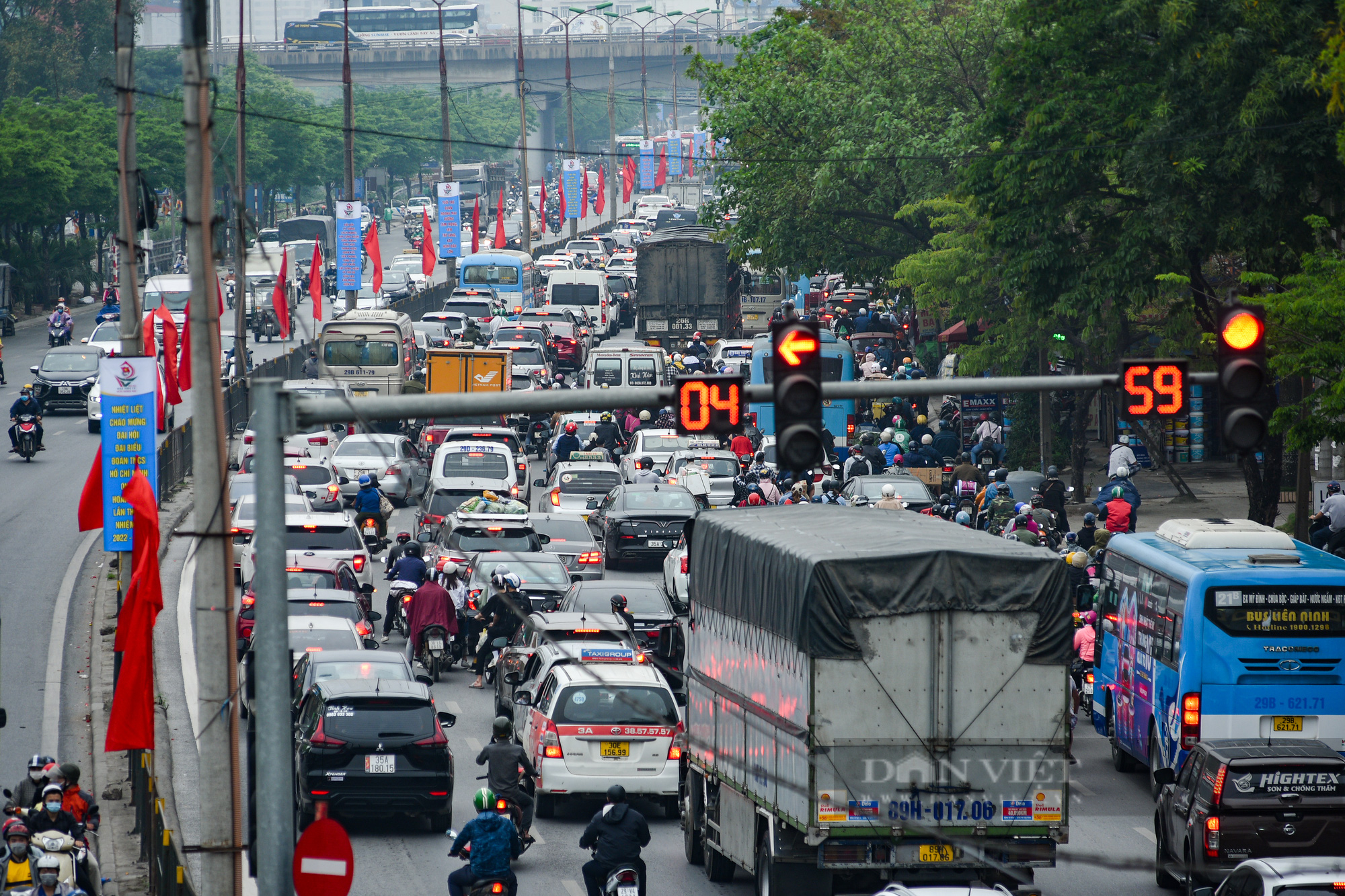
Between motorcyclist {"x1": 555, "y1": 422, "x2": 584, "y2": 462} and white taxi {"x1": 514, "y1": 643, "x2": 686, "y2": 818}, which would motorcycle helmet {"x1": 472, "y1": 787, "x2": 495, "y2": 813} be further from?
motorcyclist {"x1": 555, "y1": 422, "x2": 584, "y2": 462}

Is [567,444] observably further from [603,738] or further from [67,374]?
[603,738]

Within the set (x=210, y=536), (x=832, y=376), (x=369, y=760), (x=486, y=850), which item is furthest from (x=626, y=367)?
(x=210, y=536)

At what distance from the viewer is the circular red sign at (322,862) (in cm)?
1088

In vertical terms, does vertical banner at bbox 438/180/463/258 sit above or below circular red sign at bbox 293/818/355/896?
above

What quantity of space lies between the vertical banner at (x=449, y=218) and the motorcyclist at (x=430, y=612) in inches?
1666

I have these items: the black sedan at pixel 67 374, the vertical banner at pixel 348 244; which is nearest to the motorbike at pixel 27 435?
the black sedan at pixel 67 374

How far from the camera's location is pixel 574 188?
323 feet

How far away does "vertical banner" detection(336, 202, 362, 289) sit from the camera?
56062mm

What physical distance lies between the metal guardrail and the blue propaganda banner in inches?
3100

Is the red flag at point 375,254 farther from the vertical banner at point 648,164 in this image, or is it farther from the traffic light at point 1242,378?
the vertical banner at point 648,164

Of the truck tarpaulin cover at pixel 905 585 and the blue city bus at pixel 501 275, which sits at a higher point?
the blue city bus at pixel 501 275

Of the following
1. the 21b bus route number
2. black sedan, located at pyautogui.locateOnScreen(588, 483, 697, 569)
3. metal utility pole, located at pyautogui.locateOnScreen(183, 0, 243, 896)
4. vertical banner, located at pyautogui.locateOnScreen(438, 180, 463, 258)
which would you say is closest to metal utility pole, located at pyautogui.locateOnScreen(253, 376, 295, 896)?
metal utility pole, located at pyautogui.locateOnScreen(183, 0, 243, 896)

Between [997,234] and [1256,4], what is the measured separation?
728 centimetres

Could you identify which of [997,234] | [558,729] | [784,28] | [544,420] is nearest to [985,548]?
[558,729]
